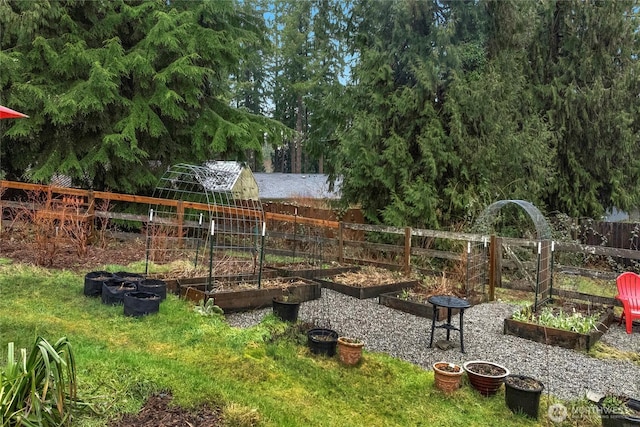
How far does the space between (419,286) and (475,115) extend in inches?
185

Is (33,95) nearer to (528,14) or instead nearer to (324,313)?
(324,313)

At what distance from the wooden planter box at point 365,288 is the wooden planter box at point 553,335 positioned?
206cm

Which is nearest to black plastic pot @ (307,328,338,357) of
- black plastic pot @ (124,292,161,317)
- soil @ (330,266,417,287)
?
black plastic pot @ (124,292,161,317)

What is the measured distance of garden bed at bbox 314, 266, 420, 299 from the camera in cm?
709

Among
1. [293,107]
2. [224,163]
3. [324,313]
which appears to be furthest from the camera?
[293,107]

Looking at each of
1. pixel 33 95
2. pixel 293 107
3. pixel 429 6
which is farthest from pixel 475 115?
pixel 293 107

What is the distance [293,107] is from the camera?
32219 millimetres

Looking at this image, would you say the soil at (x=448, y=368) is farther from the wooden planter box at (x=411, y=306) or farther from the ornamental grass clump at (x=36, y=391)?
the ornamental grass clump at (x=36, y=391)

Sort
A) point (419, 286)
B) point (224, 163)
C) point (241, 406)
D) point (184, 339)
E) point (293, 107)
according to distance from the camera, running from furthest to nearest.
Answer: point (293, 107)
point (224, 163)
point (419, 286)
point (184, 339)
point (241, 406)

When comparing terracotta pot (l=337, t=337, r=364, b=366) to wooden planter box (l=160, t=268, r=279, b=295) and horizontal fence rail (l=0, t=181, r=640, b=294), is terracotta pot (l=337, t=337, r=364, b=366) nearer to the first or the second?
wooden planter box (l=160, t=268, r=279, b=295)

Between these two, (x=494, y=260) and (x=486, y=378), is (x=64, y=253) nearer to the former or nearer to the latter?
(x=486, y=378)

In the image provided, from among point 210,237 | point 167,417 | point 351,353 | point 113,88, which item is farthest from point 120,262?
point 167,417

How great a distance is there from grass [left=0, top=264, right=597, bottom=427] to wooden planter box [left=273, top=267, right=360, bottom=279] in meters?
2.54

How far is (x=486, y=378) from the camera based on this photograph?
11.8 ft
